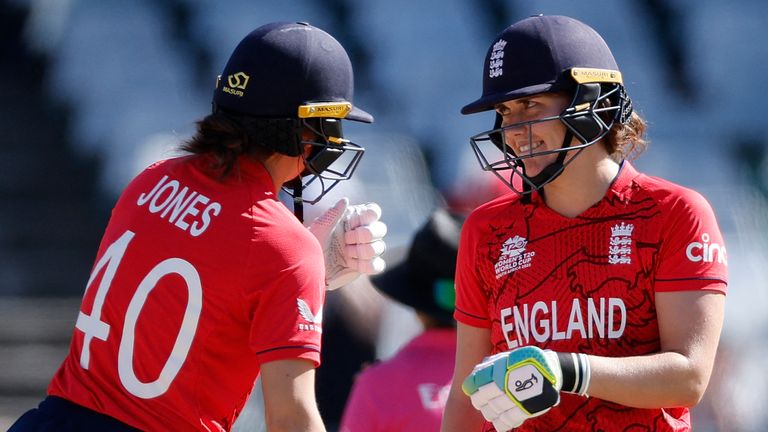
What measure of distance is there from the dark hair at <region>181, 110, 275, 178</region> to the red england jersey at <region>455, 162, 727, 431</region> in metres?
0.61

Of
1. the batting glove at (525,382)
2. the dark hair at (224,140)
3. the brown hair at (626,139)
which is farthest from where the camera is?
the dark hair at (224,140)

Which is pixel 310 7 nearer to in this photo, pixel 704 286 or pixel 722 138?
pixel 722 138

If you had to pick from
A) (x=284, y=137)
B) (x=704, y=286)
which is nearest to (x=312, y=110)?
(x=284, y=137)

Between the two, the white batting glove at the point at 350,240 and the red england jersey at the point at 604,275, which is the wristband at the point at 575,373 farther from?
the white batting glove at the point at 350,240

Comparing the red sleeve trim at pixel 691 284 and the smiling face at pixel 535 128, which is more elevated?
the smiling face at pixel 535 128

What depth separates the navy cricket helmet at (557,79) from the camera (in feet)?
7.80

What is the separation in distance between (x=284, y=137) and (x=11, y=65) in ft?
Result: 25.3

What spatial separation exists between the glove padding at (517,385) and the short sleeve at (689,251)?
0.30 m

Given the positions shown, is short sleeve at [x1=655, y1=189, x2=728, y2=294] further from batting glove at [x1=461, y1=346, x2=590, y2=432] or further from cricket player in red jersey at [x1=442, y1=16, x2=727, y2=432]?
batting glove at [x1=461, y1=346, x2=590, y2=432]

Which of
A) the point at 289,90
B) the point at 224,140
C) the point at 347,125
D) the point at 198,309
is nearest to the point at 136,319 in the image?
the point at 198,309

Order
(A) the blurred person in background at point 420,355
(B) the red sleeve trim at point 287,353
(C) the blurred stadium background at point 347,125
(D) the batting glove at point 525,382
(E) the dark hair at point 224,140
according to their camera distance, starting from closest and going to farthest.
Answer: (D) the batting glove at point 525,382 → (B) the red sleeve trim at point 287,353 → (E) the dark hair at point 224,140 → (A) the blurred person in background at point 420,355 → (C) the blurred stadium background at point 347,125

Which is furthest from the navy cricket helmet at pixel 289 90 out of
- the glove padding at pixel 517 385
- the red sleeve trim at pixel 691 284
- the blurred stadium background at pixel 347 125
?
the blurred stadium background at pixel 347 125

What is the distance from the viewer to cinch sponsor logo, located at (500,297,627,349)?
2.25 m

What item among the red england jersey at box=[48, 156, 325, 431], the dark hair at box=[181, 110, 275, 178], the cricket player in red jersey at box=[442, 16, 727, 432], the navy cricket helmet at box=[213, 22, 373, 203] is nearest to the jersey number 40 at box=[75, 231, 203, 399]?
the red england jersey at box=[48, 156, 325, 431]
